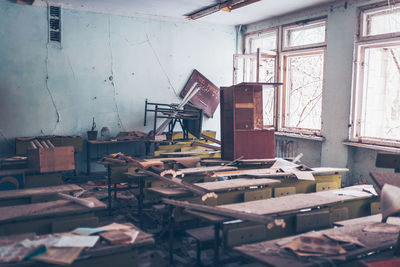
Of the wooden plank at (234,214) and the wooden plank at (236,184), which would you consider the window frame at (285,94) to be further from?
the wooden plank at (234,214)

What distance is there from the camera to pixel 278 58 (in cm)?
734

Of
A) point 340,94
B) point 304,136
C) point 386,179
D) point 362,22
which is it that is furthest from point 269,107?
point 386,179

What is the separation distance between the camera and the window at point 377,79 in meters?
5.41

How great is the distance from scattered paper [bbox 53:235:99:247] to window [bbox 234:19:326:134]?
5171mm

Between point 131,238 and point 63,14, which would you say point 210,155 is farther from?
point 63,14

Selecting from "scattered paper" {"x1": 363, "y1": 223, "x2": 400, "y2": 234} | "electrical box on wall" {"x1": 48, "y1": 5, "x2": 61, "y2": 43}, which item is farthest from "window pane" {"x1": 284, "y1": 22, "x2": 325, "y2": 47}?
"scattered paper" {"x1": 363, "y1": 223, "x2": 400, "y2": 234}

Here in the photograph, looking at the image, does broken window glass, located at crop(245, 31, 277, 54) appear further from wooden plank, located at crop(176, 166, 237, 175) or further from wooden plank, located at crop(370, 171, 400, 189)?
wooden plank, located at crop(370, 171, 400, 189)

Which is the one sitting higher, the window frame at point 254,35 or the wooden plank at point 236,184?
the window frame at point 254,35

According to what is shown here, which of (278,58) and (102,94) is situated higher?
(278,58)

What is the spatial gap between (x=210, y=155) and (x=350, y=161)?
243 centimetres

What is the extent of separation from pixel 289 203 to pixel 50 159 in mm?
2387

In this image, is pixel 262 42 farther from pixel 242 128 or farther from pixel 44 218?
pixel 44 218

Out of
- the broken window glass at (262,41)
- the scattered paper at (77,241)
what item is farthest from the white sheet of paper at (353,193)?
the broken window glass at (262,41)

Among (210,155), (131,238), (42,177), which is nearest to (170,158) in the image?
(210,155)
